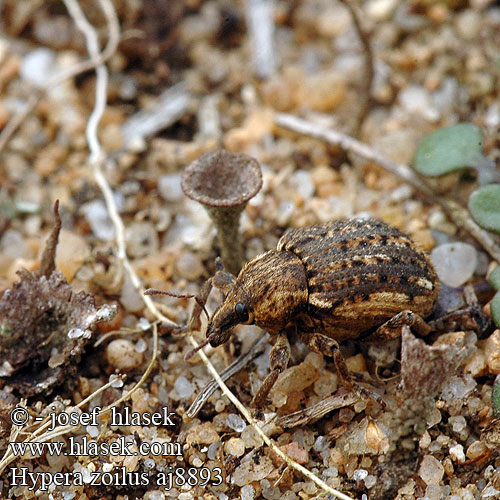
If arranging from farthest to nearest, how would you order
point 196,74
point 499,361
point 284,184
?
point 196,74, point 284,184, point 499,361

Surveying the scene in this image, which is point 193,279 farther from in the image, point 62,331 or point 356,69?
point 356,69

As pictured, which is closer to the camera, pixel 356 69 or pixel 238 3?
pixel 356 69

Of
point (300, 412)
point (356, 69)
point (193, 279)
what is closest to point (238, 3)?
point (356, 69)

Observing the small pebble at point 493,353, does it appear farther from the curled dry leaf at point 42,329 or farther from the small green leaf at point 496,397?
the curled dry leaf at point 42,329

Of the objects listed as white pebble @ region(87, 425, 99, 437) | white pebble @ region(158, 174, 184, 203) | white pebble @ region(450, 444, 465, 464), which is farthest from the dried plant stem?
white pebble @ region(158, 174, 184, 203)

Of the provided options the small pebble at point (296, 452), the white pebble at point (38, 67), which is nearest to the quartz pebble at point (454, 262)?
the small pebble at point (296, 452)

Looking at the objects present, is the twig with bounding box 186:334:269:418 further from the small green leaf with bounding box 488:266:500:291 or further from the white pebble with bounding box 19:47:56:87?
the white pebble with bounding box 19:47:56:87

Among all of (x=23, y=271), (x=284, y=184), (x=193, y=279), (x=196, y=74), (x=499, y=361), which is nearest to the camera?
(x=499, y=361)
